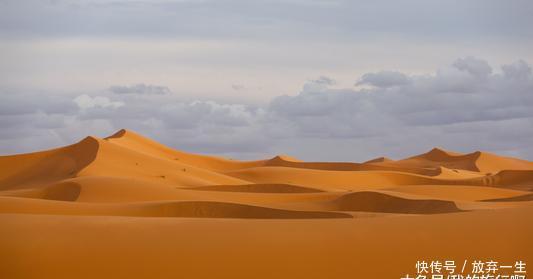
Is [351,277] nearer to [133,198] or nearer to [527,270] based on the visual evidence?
Answer: [527,270]

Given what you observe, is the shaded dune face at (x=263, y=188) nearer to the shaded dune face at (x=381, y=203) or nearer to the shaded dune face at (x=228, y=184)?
the shaded dune face at (x=228, y=184)

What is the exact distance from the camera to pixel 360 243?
12.0 metres

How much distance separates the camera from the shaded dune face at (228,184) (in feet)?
72.8

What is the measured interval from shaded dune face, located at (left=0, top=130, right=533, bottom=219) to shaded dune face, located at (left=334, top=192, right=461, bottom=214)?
34 millimetres

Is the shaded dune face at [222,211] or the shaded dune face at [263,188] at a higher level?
the shaded dune face at [263,188]

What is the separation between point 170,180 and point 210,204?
18.4 m

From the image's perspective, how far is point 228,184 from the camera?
139 feet

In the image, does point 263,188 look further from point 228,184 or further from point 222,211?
point 222,211

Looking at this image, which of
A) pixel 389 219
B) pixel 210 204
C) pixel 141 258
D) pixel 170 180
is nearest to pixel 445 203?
pixel 210 204

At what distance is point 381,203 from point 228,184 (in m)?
16.5

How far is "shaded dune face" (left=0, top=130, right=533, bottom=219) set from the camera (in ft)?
72.8

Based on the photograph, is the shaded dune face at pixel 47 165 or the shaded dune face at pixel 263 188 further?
the shaded dune face at pixel 47 165

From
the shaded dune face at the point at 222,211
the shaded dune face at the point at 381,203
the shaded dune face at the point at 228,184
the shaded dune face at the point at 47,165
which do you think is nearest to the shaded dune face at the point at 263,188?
the shaded dune face at the point at 228,184

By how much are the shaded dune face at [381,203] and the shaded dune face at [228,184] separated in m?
0.03
